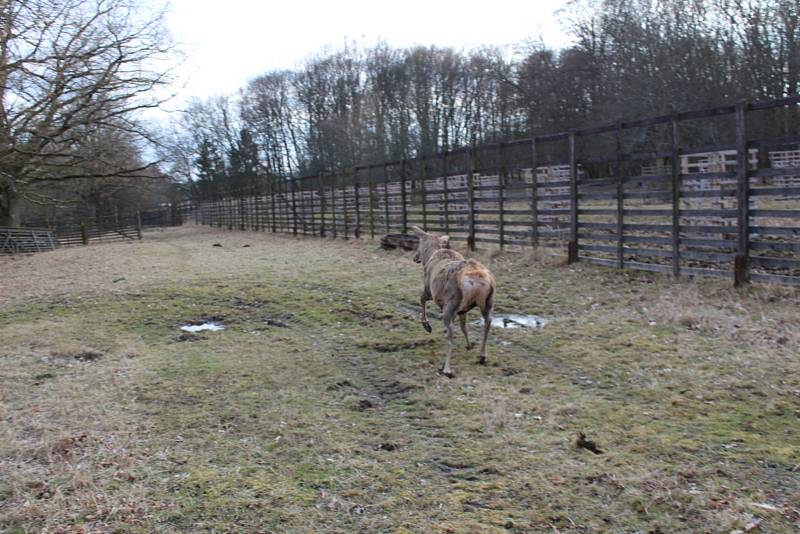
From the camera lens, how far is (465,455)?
3.85 metres

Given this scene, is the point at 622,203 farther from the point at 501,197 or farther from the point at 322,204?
the point at 322,204

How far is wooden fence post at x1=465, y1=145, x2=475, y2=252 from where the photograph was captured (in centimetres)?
1341

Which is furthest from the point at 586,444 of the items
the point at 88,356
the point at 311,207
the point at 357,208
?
the point at 311,207

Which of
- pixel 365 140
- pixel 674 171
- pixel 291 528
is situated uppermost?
pixel 365 140

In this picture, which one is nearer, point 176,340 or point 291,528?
point 291,528

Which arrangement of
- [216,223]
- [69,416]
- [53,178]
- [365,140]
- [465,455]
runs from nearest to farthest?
[465,455], [69,416], [53,178], [216,223], [365,140]

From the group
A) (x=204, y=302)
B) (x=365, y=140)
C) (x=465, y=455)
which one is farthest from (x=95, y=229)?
(x=465, y=455)

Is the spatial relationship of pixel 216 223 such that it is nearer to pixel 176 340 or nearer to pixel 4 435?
pixel 176 340

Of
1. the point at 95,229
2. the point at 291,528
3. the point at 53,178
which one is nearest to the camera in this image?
the point at 291,528

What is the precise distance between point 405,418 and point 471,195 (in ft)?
31.6

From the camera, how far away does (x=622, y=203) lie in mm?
9914

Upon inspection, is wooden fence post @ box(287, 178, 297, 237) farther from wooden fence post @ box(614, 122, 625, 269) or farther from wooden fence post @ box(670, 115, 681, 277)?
wooden fence post @ box(670, 115, 681, 277)

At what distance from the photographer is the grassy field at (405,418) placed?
3.17 meters

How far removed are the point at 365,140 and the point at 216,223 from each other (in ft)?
41.2
